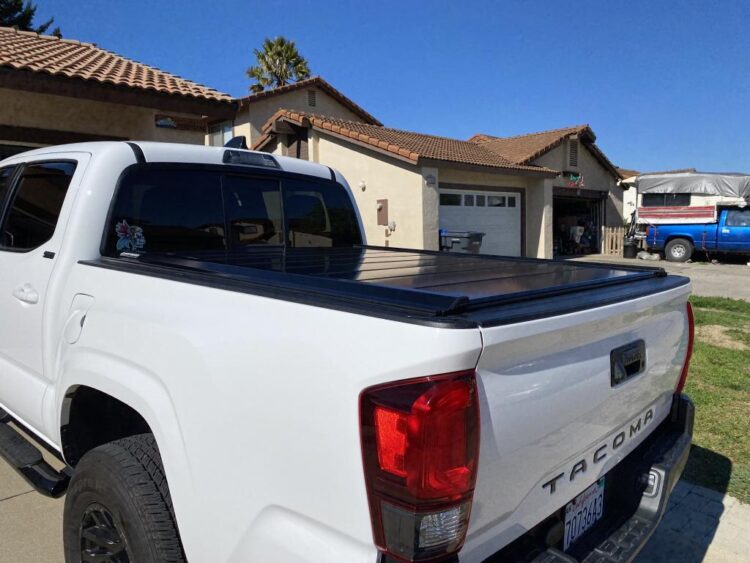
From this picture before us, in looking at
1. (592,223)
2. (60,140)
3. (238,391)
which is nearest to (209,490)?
(238,391)

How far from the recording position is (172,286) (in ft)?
6.23

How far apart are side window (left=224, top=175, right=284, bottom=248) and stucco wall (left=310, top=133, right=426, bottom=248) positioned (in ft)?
36.9

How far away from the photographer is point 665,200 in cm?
2100

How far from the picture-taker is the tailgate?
1.41m

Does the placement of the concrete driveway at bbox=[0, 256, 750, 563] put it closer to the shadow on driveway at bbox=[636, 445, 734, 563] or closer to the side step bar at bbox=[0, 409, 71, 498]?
the shadow on driveway at bbox=[636, 445, 734, 563]

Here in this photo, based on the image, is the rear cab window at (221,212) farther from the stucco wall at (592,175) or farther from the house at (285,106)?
the stucco wall at (592,175)

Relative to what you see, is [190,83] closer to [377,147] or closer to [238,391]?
[377,147]

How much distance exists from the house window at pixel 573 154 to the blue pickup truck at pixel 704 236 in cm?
403

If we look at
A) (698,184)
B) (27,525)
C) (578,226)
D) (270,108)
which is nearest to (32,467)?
(27,525)

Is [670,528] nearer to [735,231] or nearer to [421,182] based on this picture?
[421,182]

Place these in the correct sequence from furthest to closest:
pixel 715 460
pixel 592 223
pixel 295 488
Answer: pixel 592 223 → pixel 715 460 → pixel 295 488

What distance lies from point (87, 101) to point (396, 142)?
27.2 feet

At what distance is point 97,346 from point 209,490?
32.8 inches

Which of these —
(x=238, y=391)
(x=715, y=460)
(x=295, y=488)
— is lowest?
(x=715, y=460)
